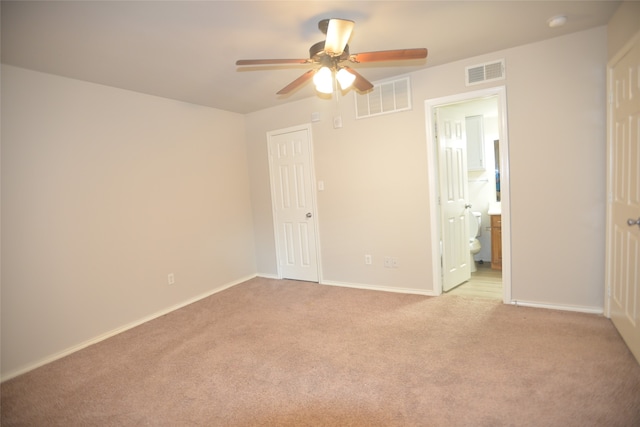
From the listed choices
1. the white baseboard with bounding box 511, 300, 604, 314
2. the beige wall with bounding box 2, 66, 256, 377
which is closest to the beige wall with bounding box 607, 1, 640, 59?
the white baseboard with bounding box 511, 300, 604, 314

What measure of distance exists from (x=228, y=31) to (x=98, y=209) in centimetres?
210

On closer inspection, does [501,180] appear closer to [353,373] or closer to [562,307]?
[562,307]

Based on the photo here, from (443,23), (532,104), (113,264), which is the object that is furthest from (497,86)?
(113,264)

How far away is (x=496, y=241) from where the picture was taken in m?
4.57

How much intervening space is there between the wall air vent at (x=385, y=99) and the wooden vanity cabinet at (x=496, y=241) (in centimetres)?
217

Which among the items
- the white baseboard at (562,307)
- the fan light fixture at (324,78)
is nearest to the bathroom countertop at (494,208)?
the white baseboard at (562,307)

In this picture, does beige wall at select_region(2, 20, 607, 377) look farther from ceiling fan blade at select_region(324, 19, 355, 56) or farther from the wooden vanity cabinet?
ceiling fan blade at select_region(324, 19, 355, 56)

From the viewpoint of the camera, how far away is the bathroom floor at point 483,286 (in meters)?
3.66

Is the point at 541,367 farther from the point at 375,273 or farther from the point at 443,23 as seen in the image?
the point at 443,23

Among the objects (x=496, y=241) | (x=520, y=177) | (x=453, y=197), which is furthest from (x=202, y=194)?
(x=496, y=241)

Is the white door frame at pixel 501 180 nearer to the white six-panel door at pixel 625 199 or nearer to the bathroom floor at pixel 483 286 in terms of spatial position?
the bathroom floor at pixel 483 286

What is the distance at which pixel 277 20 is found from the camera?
2.25 metres

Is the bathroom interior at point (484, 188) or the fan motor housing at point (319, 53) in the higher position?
the fan motor housing at point (319, 53)

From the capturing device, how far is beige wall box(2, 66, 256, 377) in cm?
264
